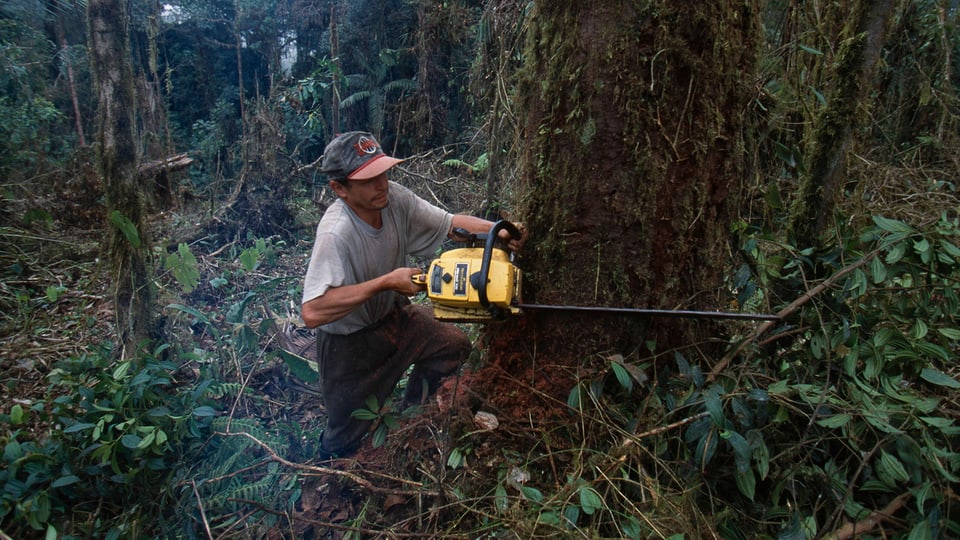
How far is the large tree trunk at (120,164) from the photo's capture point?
3547 millimetres

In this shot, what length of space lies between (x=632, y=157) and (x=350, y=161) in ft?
4.85

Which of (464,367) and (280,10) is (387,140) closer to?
(280,10)

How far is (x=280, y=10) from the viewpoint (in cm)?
1252

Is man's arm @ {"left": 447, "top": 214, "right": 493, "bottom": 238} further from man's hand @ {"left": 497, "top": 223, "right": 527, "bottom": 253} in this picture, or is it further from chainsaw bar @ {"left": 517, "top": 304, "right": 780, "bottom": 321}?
chainsaw bar @ {"left": 517, "top": 304, "right": 780, "bottom": 321}

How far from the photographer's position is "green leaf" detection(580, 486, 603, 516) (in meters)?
1.78

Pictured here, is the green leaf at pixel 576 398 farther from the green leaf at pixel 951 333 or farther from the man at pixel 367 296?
the green leaf at pixel 951 333

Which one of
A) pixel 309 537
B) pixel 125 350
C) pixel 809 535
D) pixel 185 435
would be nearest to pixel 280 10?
pixel 125 350

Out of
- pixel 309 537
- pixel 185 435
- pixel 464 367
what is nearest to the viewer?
pixel 309 537

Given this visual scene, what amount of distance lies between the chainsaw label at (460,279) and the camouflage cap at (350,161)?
929mm

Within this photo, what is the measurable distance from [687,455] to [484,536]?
0.80m

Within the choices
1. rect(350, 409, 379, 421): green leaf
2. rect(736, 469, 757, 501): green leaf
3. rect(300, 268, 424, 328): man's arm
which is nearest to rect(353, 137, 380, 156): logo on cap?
rect(300, 268, 424, 328): man's arm

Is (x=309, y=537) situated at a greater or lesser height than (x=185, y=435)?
lesser

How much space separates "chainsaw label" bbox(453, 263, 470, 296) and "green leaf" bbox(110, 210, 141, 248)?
2.59 m

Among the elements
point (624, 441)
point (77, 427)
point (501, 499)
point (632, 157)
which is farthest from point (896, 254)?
point (77, 427)
